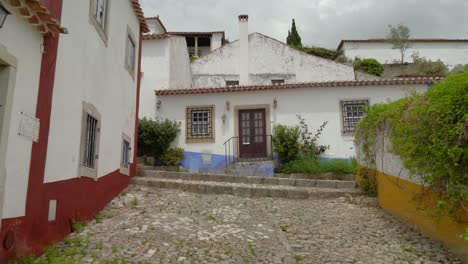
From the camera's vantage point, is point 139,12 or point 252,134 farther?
point 252,134

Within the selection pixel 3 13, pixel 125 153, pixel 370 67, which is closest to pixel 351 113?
pixel 125 153

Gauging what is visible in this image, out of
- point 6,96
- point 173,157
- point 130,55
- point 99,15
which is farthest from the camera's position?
point 173,157

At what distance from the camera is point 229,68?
20094 mm

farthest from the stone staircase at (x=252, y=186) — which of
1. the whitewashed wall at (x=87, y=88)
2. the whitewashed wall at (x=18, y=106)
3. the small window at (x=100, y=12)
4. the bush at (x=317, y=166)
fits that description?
the whitewashed wall at (x=18, y=106)

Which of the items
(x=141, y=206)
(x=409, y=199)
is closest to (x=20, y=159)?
(x=141, y=206)

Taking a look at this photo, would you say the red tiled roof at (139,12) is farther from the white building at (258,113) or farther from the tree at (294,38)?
the tree at (294,38)

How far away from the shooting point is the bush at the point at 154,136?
13.6m

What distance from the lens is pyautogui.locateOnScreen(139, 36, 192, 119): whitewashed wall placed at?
14.8m

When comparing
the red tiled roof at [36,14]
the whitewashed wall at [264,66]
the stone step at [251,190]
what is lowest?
the stone step at [251,190]

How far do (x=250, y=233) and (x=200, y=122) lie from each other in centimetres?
907

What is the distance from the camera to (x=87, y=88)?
19.6 ft

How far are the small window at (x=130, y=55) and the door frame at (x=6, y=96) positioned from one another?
4676mm

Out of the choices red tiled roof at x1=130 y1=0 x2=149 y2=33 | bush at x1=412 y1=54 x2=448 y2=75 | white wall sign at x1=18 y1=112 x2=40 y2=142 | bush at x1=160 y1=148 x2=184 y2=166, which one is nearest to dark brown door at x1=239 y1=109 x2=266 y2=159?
bush at x1=160 y1=148 x2=184 y2=166

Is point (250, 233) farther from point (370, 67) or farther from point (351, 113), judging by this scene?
point (370, 67)
